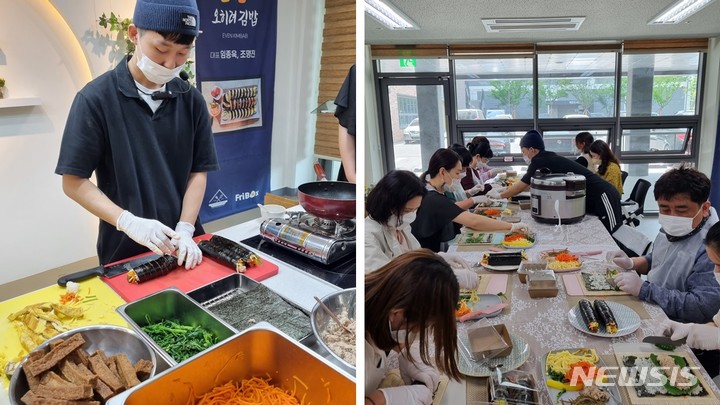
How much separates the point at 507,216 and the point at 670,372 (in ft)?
1.17

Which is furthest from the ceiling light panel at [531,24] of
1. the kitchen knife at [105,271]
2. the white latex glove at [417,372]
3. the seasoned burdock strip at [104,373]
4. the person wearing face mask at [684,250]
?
the kitchen knife at [105,271]

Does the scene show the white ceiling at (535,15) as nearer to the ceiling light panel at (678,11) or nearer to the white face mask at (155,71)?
the ceiling light panel at (678,11)

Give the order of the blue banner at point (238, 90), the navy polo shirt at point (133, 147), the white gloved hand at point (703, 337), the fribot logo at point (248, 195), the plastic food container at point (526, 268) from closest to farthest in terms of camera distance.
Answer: the white gloved hand at point (703, 337) → the plastic food container at point (526, 268) → the navy polo shirt at point (133, 147) → the blue banner at point (238, 90) → the fribot logo at point (248, 195)

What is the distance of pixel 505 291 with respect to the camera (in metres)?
0.77

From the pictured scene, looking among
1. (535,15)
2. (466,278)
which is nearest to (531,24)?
(535,15)

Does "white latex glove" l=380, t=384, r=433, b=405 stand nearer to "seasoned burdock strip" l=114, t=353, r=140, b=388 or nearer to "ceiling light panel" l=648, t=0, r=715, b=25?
"seasoned burdock strip" l=114, t=353, r=140, b=388

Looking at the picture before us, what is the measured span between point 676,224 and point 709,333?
0.44 feet

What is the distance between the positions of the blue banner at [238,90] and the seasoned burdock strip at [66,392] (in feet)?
2.03

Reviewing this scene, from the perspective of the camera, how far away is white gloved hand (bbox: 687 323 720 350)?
0.56 meters

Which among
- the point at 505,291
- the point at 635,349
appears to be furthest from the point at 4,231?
the point at 635,349

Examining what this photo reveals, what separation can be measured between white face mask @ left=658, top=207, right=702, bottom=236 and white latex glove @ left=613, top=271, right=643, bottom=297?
9cm

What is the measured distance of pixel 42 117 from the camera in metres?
0.90

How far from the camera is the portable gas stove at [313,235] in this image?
1.00 metres

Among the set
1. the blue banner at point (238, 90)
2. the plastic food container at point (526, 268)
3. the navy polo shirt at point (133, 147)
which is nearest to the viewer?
the plastic food container at point (526, 268)
